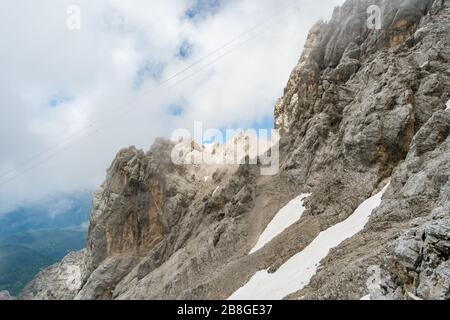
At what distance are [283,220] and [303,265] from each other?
15389 mm

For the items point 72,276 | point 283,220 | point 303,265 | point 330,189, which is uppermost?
point 330,189

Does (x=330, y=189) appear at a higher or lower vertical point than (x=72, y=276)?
higher

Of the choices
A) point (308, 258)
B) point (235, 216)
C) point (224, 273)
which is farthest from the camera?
point (235, 216)

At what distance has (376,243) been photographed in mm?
27797

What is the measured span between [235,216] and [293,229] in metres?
14.7

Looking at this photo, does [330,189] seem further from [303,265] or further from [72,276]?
[72,276]

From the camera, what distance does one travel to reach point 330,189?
145 feet

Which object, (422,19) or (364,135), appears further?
(422,19)

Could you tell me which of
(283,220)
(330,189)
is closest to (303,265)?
(330,189)

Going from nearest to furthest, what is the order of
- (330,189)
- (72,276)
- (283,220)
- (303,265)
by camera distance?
(303,265) < (330,189) < (283,220) < (72,276)

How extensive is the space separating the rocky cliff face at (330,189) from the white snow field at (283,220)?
4.71 feet

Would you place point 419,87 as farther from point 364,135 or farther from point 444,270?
point 444,270

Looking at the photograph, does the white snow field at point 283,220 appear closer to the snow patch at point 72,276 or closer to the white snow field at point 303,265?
the white snow field at point 303,265
